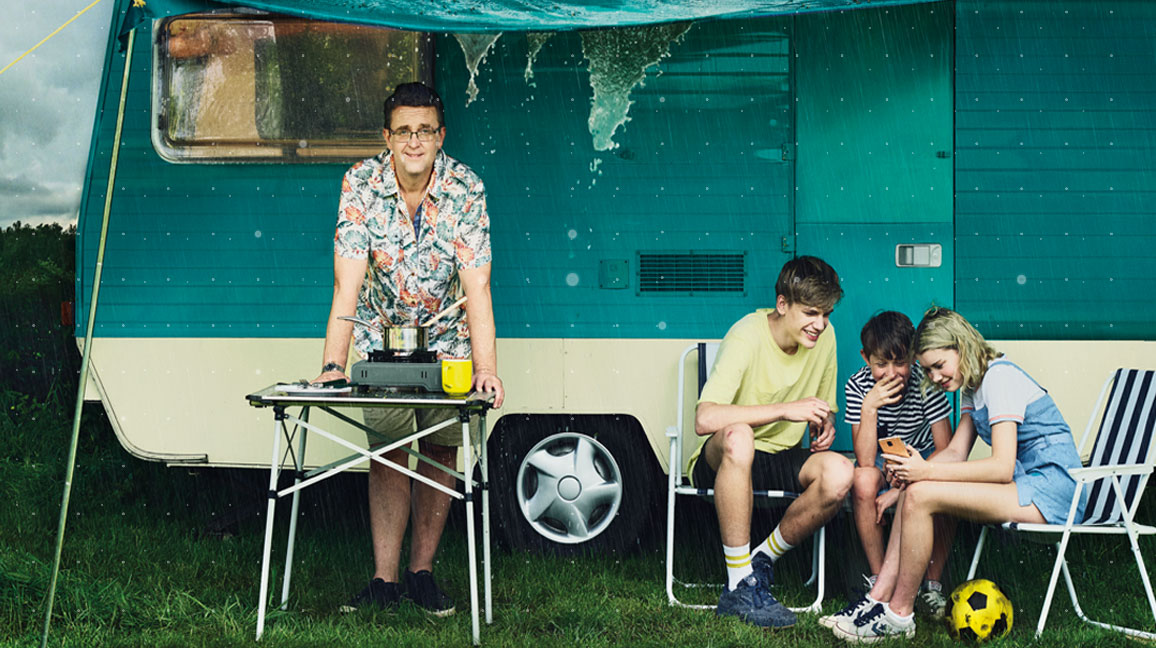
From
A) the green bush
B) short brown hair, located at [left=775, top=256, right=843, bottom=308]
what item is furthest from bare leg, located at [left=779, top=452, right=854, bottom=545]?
the green bush

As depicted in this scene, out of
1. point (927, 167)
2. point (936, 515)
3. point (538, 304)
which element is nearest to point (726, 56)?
point (927, 167)

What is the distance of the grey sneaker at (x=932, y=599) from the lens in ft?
12.9

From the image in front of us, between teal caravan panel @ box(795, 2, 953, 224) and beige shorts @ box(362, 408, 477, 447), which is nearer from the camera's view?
beige shorts @ box(362, 408, 477, 447)

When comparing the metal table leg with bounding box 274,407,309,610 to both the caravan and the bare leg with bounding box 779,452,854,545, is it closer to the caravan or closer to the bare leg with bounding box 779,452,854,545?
the caravan

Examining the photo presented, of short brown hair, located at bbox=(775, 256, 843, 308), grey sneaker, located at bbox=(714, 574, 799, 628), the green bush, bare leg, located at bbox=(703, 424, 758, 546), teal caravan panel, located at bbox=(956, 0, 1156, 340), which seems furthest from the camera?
the green bush

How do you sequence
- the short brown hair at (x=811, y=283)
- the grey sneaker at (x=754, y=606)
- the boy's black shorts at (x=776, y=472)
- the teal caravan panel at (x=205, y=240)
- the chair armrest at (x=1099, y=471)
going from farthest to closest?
the teal caravan panel at (x=205, y=240), the boy's black shorts at (x=776, y=472), the short brown hair at (x=811, y=283), the grey sneaker at (x=754, y=606), the chair armrest at (x=1099, y=471)

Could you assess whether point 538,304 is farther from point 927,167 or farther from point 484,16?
point 927,167

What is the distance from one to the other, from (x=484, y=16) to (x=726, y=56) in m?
1.08

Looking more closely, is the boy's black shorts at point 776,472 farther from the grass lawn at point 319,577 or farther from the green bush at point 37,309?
the green bush at point 37,309

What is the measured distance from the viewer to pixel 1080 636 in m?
3.70

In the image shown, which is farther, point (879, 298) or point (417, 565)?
point (879, 298)

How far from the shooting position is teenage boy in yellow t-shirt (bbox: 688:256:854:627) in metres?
3.93

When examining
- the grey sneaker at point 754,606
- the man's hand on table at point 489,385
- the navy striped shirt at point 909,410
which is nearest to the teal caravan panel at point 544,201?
the navy striped shirt at point 909,410

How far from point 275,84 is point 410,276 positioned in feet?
3.91
